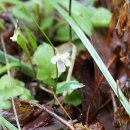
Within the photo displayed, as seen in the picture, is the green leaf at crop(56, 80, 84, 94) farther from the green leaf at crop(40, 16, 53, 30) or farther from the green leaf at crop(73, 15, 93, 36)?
the green leaf at crop(40, 16, 53, 30)

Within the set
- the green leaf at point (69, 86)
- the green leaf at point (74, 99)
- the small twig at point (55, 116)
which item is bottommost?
the green leaf at point (74, 99)

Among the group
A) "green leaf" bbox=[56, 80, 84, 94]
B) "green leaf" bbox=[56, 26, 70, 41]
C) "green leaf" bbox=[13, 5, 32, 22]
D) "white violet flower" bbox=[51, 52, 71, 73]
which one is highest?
"green leaf" bbox=[13, 5, 32, 22]

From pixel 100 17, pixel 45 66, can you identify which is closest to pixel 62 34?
pixel 100 17

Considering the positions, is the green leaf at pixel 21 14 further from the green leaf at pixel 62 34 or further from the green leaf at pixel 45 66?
the green leaf at pixel 45 66

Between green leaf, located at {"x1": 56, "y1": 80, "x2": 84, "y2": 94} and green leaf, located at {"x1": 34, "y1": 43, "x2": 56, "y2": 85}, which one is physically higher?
green leaf, located at {"x1": 34, "y1": 43, "x2": 56, "y2": 85}

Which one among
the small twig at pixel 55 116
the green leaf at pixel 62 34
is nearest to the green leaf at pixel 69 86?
the small twig at pixel 55 116

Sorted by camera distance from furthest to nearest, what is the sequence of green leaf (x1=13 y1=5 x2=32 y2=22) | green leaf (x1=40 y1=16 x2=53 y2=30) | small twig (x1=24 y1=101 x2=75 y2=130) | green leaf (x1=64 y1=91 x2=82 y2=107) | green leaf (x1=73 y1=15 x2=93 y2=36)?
1. green leaf (x1=40 y1=16 x2=53 y2=30)
2. green leaf (x1=13 y1=5 x2=32 y2=22)
3. green leaf (x1=73 y1=15 x2=93 y2=36)
4. green leaf (x1=64 y1=91 x2=82 y2=107)
5. small twig (x1=24 y1=101 x2=75 y2=130)

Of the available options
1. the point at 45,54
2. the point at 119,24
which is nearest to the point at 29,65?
the point at 45,54

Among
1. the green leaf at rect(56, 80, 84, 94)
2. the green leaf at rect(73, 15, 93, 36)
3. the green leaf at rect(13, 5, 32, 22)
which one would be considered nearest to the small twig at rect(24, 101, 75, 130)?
the green leaf at rect(56, 80, 84, 94)
